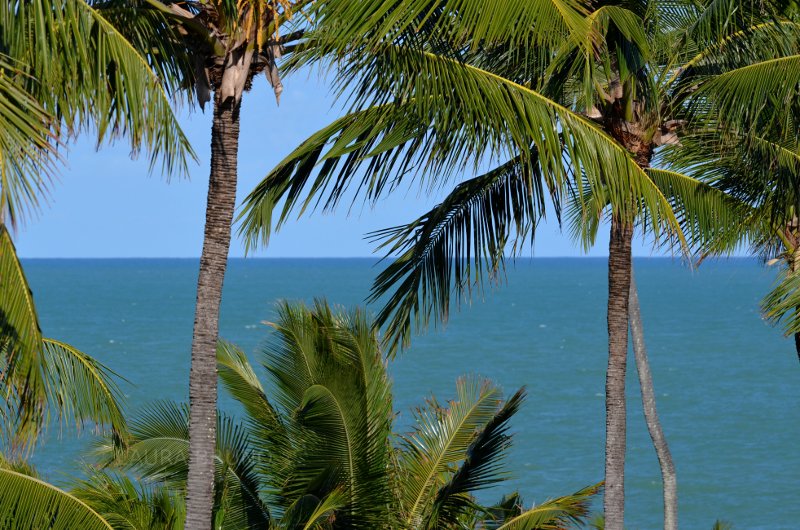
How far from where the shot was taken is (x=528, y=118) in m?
8.62

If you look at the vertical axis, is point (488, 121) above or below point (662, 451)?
above

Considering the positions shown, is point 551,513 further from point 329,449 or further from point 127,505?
point 127,505

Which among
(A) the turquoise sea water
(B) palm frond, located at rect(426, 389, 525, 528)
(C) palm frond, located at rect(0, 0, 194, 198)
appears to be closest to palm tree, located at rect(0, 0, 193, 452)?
(C) palm frond, located at rect(0, 0, 194, 198)

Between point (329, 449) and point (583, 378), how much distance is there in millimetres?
58452

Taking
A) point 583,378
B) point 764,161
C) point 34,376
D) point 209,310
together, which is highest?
point 764,161

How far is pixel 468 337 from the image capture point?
315ft

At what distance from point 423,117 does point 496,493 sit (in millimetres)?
29296

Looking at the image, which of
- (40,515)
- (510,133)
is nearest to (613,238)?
(510,133)

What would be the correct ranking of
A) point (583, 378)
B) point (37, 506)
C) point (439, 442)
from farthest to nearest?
point (583, 378) < point (439, 442) < point (37, 506)

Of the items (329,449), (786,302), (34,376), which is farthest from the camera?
(329,449)

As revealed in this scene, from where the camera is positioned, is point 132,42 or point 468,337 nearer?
point 132,42

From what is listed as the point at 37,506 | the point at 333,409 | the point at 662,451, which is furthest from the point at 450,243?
the point at 662,451

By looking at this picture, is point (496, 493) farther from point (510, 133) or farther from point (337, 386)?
point (510, 133)

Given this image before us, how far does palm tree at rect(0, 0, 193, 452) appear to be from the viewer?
529cm
